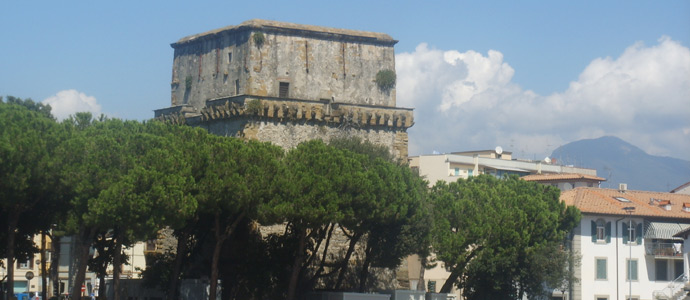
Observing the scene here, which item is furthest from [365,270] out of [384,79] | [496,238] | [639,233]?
[639,233]

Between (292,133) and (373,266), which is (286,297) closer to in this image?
(373,266)

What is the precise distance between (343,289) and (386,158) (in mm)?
7267

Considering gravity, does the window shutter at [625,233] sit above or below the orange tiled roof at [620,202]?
below

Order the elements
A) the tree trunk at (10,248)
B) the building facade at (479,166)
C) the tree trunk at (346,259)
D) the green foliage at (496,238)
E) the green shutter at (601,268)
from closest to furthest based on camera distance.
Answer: the tree trunk at (10,248)
the tree trunk at (346,259)
the green foliage at (496,238)
the green shutter at (601,268)
the building facade at (479,166)

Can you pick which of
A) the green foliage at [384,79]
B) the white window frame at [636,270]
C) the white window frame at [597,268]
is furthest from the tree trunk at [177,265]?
the white window frame at [636,270]

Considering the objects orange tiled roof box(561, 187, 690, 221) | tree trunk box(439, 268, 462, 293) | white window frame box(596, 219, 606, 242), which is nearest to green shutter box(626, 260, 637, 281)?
white window frame box(596, 219, 606, 242)

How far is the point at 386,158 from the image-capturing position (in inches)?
2443

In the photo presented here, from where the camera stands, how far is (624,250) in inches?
2766

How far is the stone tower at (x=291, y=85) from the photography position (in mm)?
61500

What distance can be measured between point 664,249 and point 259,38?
91.3 feet

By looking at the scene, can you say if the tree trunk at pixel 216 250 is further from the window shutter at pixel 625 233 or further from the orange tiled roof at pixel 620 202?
the window shutter at pixel 625 233

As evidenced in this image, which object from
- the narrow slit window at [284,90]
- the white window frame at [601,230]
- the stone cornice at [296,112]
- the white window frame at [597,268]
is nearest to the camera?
the stone cornice at [296,112]

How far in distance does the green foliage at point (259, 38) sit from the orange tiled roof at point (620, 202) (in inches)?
784

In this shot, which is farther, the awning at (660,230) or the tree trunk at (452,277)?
the awning at (660,230)
